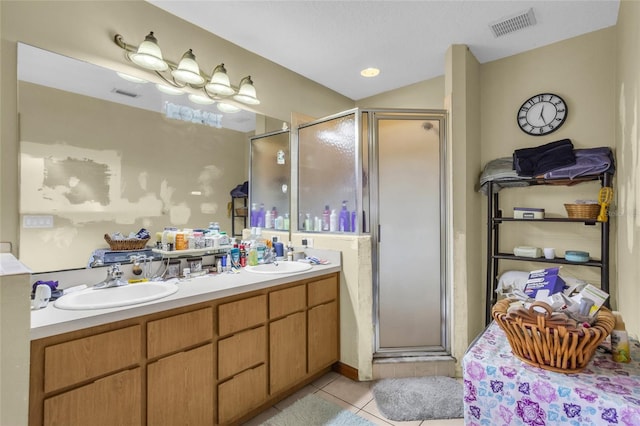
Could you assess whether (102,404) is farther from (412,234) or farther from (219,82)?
(412,234)

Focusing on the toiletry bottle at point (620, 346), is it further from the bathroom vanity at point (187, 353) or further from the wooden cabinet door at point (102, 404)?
the wooden cabinet door at point (102, 404)

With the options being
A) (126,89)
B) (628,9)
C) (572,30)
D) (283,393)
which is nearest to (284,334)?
(283,393)

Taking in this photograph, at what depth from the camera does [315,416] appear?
75.5 inches

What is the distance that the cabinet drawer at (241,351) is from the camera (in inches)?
65.9

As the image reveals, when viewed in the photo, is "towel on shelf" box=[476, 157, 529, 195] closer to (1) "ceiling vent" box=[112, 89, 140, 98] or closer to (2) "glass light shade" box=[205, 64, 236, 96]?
(2) "glass light shade" box=[205, 64, 236, 96]

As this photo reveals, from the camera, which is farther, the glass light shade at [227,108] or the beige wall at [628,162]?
the glass light shade at [227,108]

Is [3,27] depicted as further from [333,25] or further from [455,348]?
[455,348]

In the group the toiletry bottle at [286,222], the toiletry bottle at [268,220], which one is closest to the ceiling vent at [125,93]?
the toiletry bottle at [268,220]

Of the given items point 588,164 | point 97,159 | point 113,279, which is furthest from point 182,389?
point 588,164

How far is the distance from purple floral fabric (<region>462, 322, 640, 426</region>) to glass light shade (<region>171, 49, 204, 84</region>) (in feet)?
7.31

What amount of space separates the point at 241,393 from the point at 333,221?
4.67ft

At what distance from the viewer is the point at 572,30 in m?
2.28

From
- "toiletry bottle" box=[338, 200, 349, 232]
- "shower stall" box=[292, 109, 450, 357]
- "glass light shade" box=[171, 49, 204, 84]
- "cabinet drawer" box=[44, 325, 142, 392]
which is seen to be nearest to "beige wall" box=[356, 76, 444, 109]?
"shower stall" box=[292, 109, 450, 357]

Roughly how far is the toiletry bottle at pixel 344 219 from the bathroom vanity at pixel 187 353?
0.42 m
